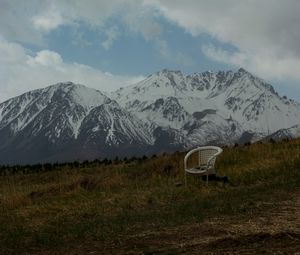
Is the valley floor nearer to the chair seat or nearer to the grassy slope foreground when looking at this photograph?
the grassy slope foreground

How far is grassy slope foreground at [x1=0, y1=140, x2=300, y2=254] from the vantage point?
9.12 m

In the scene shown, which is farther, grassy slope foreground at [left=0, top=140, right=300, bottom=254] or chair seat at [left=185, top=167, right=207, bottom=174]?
chair seat at [left=185, top=167, right=207, bottom=174]

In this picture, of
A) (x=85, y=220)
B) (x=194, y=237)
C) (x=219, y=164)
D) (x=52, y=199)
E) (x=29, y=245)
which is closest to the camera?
(x=194, y=237)

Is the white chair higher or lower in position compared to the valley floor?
higher

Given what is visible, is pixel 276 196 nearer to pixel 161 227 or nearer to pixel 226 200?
pixel 226 200

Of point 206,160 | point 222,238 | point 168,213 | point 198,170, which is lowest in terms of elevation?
point 222,238

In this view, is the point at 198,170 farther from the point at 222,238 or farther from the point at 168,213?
the point at 222,238

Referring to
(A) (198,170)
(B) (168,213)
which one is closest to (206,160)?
(A) (198,170)

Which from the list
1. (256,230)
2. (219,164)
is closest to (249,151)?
(219,164)

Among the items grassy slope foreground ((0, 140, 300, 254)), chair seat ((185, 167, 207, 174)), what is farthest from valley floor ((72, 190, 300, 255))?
chair seat ((185, 167, 207, 174))

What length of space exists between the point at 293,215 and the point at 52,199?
6925 mm

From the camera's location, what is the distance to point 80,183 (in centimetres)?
1797

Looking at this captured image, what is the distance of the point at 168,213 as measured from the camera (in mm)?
12484

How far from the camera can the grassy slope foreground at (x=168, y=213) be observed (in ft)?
29.9
